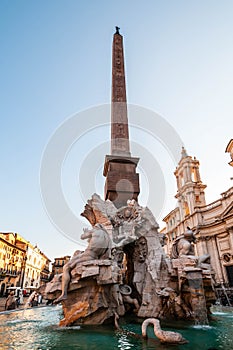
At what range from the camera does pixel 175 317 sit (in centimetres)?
613

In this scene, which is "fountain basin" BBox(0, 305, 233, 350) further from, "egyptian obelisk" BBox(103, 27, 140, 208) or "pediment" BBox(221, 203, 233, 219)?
"pediment" BBox(221, 203, 233, 219)

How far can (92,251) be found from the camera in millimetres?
5707

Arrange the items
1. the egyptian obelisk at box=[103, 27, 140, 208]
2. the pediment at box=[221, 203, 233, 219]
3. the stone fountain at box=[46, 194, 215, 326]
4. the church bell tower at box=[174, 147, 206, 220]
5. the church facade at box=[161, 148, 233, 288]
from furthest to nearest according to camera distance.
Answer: the church bell tower at box=[174, 147, 206, 220] < the church facade at box=[161, 148, 233, 288] < the pediment at box=[221, 203, 233, 219] < the egyptian obelisk at box=[103, 27, 140, 208] < the stone fountain at box=[46, 194, 215, 326]

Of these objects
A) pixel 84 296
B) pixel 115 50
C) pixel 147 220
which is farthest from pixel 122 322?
pixel 115 50

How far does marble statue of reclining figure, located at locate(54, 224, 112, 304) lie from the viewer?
5413 mm

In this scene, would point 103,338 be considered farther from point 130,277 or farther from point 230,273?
point 230,273

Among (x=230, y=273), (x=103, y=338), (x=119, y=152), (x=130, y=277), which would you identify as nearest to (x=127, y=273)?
(x=130, y=277)

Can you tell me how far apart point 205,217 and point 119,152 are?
60.9ft

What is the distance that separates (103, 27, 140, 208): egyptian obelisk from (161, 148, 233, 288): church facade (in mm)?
11803

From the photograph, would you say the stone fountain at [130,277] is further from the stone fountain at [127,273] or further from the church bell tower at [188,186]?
the church bell tower at [188,186]

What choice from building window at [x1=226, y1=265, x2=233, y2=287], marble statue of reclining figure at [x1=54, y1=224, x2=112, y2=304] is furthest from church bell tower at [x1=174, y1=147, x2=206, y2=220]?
marble statue of reclining figure at [x1=54, y1=224, x2=112, y2=304]

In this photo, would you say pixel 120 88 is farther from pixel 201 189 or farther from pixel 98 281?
pixel 201 189

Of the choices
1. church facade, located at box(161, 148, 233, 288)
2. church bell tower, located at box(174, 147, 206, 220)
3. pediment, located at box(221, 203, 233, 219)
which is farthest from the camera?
church bell tower, located at box(174, 147, 206, 220)

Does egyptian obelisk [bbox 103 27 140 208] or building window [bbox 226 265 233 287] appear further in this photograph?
building window [bbox 226 265 233 287]
